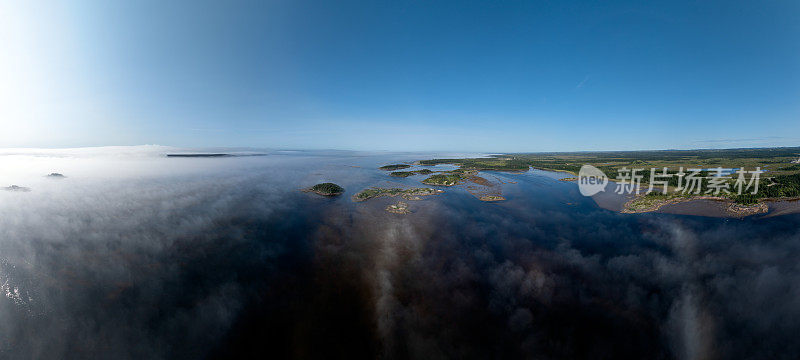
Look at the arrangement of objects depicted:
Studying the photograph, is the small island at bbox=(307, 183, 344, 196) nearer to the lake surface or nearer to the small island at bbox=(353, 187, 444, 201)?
the small island at bbox=(353, 187, 444, 201)

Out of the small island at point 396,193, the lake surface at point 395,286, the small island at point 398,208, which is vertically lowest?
the lake surface at point 395,286

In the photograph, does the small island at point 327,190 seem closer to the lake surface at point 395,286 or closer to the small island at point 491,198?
the lake surface at point 395,286

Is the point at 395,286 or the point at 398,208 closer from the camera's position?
the point at 395,286

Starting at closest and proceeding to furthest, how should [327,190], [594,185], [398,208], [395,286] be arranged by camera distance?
[395,286], [398,208], [327,190], [594,185]

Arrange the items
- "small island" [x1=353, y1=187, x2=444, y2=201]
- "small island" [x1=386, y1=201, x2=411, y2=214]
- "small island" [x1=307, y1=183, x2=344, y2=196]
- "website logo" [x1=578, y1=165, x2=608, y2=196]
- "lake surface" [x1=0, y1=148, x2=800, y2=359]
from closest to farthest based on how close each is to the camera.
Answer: "lake surface" [x1=0, y1=148, x2=800, y2=359]
"small island" [x1=386, y1=201, x2=411, y2=214]
"small island" [x1=353, y1=187, x2=444, y2=201]
"small island" [x1=307, y1=183, x2=344, y2=196]
"website logo" [x1=578, y1=165, x2=608, y2=196]

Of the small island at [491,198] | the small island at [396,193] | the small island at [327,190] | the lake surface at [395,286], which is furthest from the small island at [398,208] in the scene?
the small island at [491,198]

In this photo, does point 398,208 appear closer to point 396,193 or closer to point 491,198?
point 396,193

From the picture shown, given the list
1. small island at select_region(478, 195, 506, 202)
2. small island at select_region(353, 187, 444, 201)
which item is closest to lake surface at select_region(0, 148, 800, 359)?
small island at select_region(353, 187, 444, 201)

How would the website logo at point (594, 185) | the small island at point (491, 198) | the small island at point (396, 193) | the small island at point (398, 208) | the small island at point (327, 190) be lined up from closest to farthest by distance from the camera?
the small island at point (398, 208), the small island at point (396, 193), the small island at point (491, 198), the small island at point (327, 190), the website logo at point (594, 185)

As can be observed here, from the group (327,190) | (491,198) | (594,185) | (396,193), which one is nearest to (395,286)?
(396,193)
